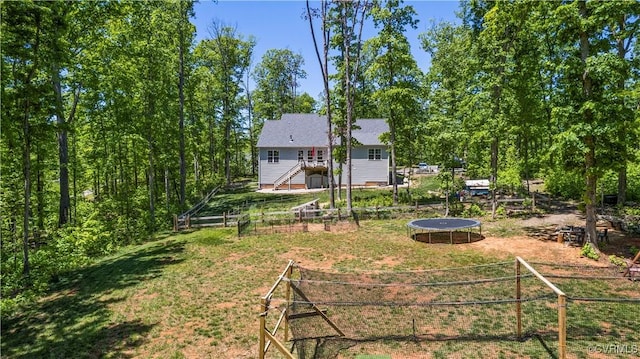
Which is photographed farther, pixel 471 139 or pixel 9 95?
pixel 471 139

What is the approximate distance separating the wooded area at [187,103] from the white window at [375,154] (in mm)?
8254

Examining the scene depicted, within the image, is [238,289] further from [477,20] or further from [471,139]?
[477,20]

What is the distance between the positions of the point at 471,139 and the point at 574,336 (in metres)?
16.0

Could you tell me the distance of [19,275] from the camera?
12391 mm

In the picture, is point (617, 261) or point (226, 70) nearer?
point (617, 261)

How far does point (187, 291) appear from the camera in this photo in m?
12.4

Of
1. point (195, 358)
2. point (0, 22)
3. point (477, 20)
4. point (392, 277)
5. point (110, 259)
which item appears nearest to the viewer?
point (195, 358)

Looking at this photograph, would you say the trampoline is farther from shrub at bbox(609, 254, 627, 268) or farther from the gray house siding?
the gray house siding

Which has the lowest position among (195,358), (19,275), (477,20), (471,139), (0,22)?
(195,358)

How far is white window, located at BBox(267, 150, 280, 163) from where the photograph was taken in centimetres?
4094

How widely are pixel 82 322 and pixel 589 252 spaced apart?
18628 mm

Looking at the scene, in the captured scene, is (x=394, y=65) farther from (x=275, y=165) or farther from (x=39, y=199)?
(x=39, y=199)

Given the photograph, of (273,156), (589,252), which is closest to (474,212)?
(589,252)

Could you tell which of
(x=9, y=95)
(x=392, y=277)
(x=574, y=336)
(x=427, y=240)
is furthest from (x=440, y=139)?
(x=9, y=95)
